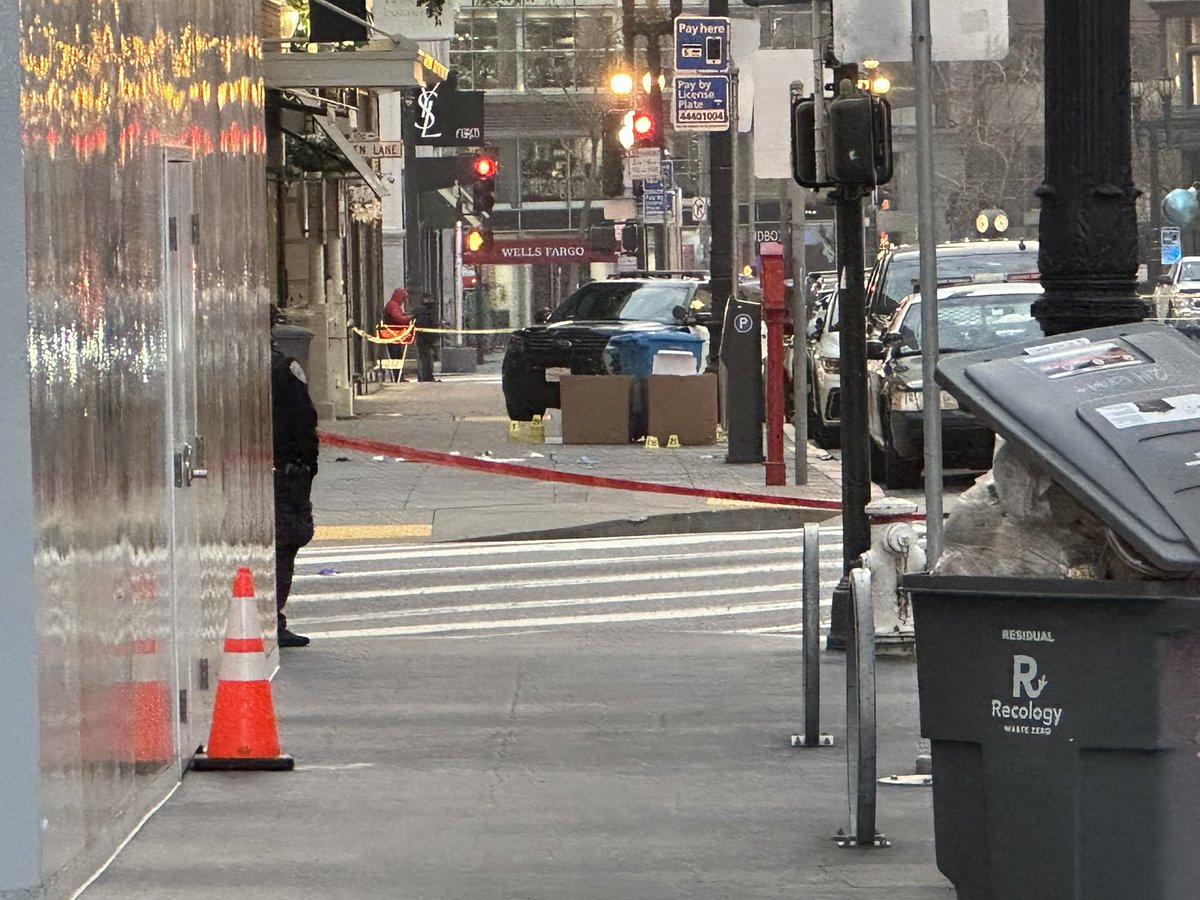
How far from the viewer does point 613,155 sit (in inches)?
2030

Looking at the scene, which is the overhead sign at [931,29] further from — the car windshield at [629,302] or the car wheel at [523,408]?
the car windshield at [629,302]

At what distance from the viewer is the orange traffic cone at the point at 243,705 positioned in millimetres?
8422

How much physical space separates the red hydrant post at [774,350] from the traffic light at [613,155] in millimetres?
25522

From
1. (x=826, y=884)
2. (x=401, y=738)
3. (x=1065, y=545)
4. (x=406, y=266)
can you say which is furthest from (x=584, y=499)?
(x=406, y=266)

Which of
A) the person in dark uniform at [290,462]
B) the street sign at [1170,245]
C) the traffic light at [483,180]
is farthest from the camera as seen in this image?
the street sign at [1170,245]

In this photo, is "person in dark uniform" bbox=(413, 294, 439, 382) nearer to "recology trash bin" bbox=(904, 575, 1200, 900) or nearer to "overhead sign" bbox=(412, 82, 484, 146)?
"overhead sign" bbox=(412, 82, 484, 146)

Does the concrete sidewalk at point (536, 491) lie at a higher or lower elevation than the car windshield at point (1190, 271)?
lower

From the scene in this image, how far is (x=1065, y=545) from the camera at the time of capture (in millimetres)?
5367

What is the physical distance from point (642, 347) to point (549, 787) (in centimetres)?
1785

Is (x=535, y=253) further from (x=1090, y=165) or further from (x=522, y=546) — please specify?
(x=1090, y=165)

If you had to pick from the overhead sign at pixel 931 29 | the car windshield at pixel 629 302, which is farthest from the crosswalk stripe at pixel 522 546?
the car windshield at pixel 629 302

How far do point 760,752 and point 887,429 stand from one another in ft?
36.4

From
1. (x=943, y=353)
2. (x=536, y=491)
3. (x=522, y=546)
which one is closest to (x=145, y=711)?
(x=522, y=546)

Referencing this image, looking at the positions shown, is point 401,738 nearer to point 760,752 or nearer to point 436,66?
point 760,752
